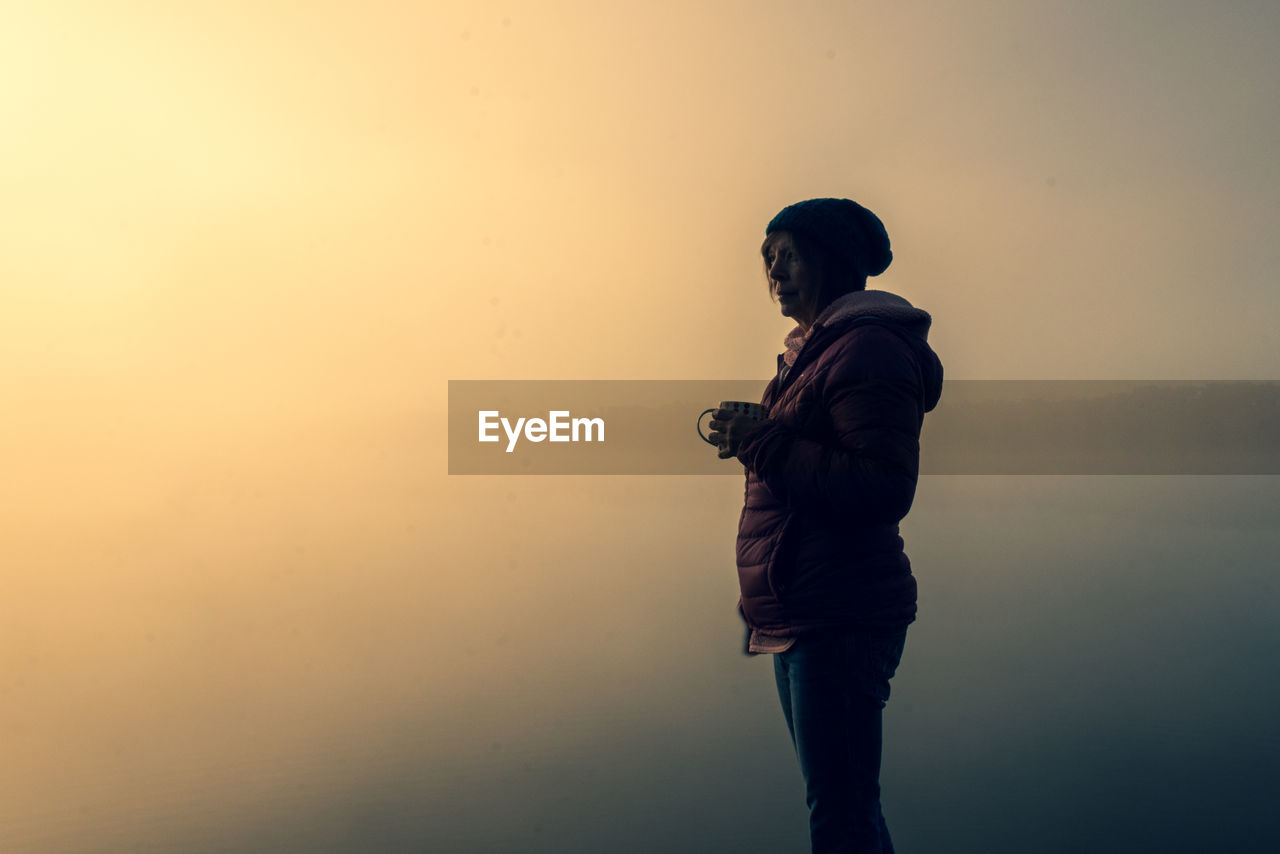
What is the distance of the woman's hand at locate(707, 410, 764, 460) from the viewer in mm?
961

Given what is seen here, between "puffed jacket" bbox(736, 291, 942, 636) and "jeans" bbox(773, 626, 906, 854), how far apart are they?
0.03 meters

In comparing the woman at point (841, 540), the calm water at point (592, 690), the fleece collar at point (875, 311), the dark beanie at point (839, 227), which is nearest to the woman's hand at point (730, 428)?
the woman at point (841, 540)

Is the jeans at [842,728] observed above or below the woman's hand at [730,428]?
below

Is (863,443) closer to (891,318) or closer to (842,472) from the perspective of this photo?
(842,472)

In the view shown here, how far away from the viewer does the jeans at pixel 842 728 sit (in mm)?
866

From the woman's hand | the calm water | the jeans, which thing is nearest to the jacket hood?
the woman's hand

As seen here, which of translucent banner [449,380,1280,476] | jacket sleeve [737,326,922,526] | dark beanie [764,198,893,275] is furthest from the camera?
translucent banner [449,380,1280,476]

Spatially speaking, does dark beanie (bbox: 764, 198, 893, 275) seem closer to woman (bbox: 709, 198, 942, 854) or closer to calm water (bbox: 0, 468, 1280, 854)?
woman (bbox: 709, 198, 942, 854)

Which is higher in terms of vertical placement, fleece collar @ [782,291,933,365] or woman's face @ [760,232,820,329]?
woman's face @ [760,232,820,329]

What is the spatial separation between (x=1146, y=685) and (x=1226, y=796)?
0.52 m

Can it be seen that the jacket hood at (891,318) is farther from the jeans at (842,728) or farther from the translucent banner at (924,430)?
the translucent banner at (924,430)

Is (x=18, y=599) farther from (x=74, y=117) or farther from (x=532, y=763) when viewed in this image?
(x=532, y=763)

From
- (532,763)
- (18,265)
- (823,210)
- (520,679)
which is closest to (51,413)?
(18,265)

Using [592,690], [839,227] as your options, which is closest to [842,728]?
[839,227]
